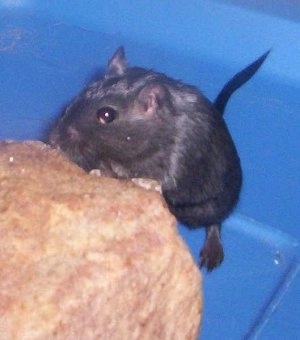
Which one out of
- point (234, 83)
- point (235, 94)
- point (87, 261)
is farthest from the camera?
point (235, 94)

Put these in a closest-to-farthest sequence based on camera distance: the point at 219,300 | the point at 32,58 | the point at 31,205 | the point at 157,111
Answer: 1. the point at 31,205
2. the point at 157,111
3. the point at 219,300
4. the point at 32,58

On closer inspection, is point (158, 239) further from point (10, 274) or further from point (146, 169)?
point (146, 169)

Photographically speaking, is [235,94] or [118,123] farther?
[235,94]

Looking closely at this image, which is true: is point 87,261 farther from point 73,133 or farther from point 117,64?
point 117,64

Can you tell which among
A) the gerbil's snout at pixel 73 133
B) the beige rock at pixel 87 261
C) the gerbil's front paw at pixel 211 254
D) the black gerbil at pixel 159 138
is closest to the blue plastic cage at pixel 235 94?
the gerbil's front paw at pixel 211 254

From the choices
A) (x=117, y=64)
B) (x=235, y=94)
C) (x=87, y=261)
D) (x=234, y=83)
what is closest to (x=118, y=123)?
(x=117, y=64)

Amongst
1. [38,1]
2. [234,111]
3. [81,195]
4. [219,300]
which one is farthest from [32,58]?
[81,195]

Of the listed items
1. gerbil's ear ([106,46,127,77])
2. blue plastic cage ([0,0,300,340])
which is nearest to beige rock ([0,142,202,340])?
gerbil's ear ([106,46,127,77])
